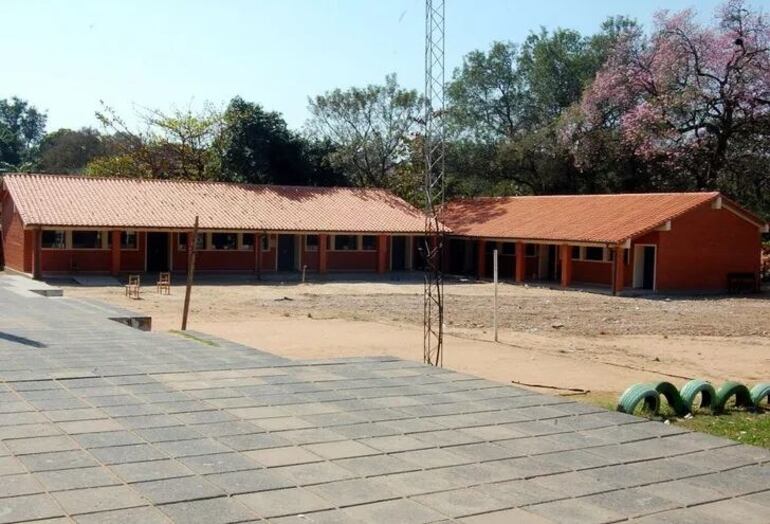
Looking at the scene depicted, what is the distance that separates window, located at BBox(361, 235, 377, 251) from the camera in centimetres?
3925

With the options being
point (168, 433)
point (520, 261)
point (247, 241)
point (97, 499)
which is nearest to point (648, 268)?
point (520, 261)

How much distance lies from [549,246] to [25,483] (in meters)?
33.7

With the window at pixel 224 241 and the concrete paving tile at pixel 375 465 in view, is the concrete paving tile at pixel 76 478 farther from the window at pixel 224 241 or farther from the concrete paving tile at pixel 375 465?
the window at pixel 224 241

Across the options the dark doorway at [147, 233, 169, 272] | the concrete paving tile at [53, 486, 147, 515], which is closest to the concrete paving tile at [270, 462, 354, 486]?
the concrete paving tile at [53, 486, 147, 515]

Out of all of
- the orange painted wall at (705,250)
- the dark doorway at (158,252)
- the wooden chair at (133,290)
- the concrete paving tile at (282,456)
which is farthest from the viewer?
the dark doorway at (158,252)

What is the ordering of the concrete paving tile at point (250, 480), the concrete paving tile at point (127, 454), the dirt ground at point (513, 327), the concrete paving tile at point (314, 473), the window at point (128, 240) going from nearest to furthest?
the concrete paving tile at point (250, 480), the concrete paving tile at point (314, 473), the concrete paving tile at point (127, 454), the dirt ground at point (513, 327), the window at point (128, 240)

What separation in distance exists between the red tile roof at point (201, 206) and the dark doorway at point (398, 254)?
53.5 inches

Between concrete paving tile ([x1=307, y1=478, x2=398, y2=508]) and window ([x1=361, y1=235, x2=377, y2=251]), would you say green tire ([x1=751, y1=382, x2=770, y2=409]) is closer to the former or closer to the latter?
concrete paving tile ([x1=307, y1=478, x2=398, y2=508])

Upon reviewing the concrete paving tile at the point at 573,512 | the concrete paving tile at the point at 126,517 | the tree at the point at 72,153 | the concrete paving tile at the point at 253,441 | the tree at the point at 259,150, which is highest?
the tree at the point at 72,153

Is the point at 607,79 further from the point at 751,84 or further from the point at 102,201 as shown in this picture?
the point at 102,201

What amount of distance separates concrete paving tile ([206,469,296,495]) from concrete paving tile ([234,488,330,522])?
91mm

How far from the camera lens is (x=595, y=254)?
33.7 meters

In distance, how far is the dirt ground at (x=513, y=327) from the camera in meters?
14.7

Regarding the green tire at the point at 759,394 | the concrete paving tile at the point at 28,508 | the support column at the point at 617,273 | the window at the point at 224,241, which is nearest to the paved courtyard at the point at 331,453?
the concrete paving tile at the point at 28,508
